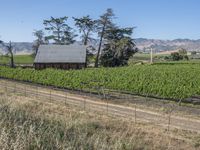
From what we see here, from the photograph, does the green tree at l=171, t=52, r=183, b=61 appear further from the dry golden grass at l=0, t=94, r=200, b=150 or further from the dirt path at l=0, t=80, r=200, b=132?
the dry golden grass at l=0, t=94, r=200, b=150

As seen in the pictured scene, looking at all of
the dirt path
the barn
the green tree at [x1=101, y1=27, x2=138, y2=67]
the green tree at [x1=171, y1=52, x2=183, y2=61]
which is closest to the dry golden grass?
the dirt path

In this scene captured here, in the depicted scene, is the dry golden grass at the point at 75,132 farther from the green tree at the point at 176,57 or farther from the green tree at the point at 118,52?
the green tree at the point at 176,57

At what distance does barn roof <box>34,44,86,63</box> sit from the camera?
7769 centimetres

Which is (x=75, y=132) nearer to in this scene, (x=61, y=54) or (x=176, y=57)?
(x=61, y=54)

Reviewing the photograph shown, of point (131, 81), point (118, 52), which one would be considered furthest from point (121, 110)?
point (118, 52)

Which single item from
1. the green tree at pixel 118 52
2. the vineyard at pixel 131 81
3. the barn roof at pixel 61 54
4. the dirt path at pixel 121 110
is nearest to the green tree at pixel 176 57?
the green tree at pixel 118 52

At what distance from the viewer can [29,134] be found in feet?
25.9

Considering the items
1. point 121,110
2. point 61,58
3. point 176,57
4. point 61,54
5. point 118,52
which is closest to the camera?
point 121,110

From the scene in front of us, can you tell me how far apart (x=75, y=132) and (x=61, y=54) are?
226 feet

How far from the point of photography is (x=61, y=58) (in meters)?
78.5

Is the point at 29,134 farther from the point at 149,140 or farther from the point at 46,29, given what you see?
the point at 46,29

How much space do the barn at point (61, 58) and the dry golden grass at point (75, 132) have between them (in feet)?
146

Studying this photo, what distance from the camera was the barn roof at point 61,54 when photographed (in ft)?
255

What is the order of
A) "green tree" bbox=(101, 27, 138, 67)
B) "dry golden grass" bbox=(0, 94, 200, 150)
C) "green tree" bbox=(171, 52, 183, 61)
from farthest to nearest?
"green tree" bbox=(171, 52, 183, 61) → "green tree" bbox=(101, 27, 138, 67) → "dry golden grass" bbox=(0, 94, 200, 150)
